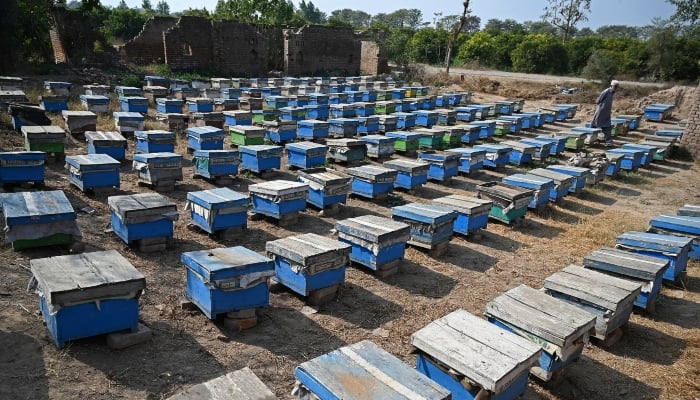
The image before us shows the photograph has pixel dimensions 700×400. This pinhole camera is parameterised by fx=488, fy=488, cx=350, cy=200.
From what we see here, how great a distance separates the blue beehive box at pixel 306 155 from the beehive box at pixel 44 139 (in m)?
4.62

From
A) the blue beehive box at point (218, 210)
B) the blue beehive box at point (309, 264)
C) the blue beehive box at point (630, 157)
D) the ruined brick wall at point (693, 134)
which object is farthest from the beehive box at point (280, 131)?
the ruined brick wall at point (693, 134)

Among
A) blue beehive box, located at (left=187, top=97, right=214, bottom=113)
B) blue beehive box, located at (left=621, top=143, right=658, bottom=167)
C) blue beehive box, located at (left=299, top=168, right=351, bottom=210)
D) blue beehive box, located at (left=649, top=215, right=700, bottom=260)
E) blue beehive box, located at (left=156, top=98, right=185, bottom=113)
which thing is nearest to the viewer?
blue beehive box, located at (left=649, top=215, right=700, bottom=260)

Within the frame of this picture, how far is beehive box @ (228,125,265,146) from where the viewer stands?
11.4 metres

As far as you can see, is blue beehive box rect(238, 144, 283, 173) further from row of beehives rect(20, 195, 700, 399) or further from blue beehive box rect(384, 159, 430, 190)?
row of beehives rect(20, 195, 700, 399)

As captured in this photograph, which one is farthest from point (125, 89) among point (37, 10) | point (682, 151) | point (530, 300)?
point (682, 151)

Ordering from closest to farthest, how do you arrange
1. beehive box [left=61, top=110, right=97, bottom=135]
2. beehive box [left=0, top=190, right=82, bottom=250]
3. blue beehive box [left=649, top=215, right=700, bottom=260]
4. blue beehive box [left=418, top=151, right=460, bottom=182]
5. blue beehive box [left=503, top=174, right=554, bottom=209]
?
beehive box [left=0, top=190, right=82, bottom=250], blue beehive box [left=649, top=215, right=700, bottom=260], blue beehive box [left=503, top=174, right=554, bottom=209], blue beehive box [left=418, top=151, right=460, bottom=182], beehive box [left=61, top=110, right=97, bottom=135]

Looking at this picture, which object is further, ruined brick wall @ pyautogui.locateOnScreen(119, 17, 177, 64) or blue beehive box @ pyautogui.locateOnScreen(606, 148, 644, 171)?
ruined brick wall @ pyautogui.locateOnScreen(119, 17, 177, 64)

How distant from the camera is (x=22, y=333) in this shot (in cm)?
462

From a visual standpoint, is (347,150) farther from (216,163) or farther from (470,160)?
(216,163)

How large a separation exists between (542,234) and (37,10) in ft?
70.9

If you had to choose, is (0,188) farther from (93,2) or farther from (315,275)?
(93,2)

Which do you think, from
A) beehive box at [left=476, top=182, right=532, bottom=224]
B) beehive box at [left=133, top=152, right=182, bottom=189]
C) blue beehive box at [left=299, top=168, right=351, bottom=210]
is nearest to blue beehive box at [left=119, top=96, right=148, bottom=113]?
beehive box at [left=133, top=152, right=182, bottom=189]

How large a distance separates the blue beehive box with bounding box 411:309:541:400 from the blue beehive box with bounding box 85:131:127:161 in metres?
8.20

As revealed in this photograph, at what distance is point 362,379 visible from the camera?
11.0 ft
